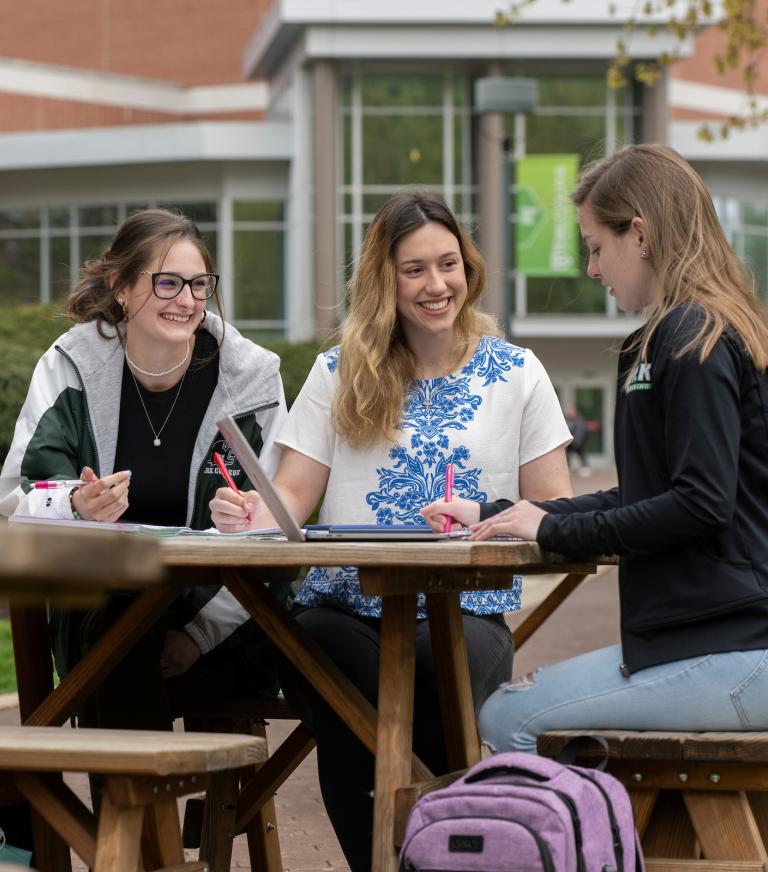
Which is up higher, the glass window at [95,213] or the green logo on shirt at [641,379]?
the glass window at [95,213]

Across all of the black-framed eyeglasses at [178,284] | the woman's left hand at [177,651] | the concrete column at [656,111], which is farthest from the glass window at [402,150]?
the woman's left hand at [177,651]

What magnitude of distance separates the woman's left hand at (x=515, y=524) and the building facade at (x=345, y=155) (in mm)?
33134

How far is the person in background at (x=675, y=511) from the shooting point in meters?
3.12

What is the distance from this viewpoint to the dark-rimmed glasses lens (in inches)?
177

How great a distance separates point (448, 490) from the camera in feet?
12.6

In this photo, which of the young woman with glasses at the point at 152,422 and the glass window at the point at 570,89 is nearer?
the young woman with glasses at the point at 152,422

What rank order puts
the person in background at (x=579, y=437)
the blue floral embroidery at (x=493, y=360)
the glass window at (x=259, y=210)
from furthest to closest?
the glass window at (x=259, y=210) < the person in background at (x=579, y=437) < the blue floral embroidery at (x=493, y=360)

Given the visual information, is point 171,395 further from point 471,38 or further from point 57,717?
point 471,38

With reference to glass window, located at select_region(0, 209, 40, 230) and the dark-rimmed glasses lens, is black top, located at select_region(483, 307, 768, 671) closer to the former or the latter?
the dark-rimmed glasses lens

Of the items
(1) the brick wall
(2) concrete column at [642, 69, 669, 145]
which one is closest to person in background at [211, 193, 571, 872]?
(2) concrete column at [642, 69, 669, 145]

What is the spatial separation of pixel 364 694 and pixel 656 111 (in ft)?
129

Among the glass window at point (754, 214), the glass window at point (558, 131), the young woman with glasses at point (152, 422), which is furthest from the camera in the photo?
the glass window at point (754, 214)

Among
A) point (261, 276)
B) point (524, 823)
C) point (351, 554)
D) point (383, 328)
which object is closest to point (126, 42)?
point (261, 276)

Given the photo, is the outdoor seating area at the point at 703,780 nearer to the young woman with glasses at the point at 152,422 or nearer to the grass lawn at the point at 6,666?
the young woman with glasses at the point at 152,422
